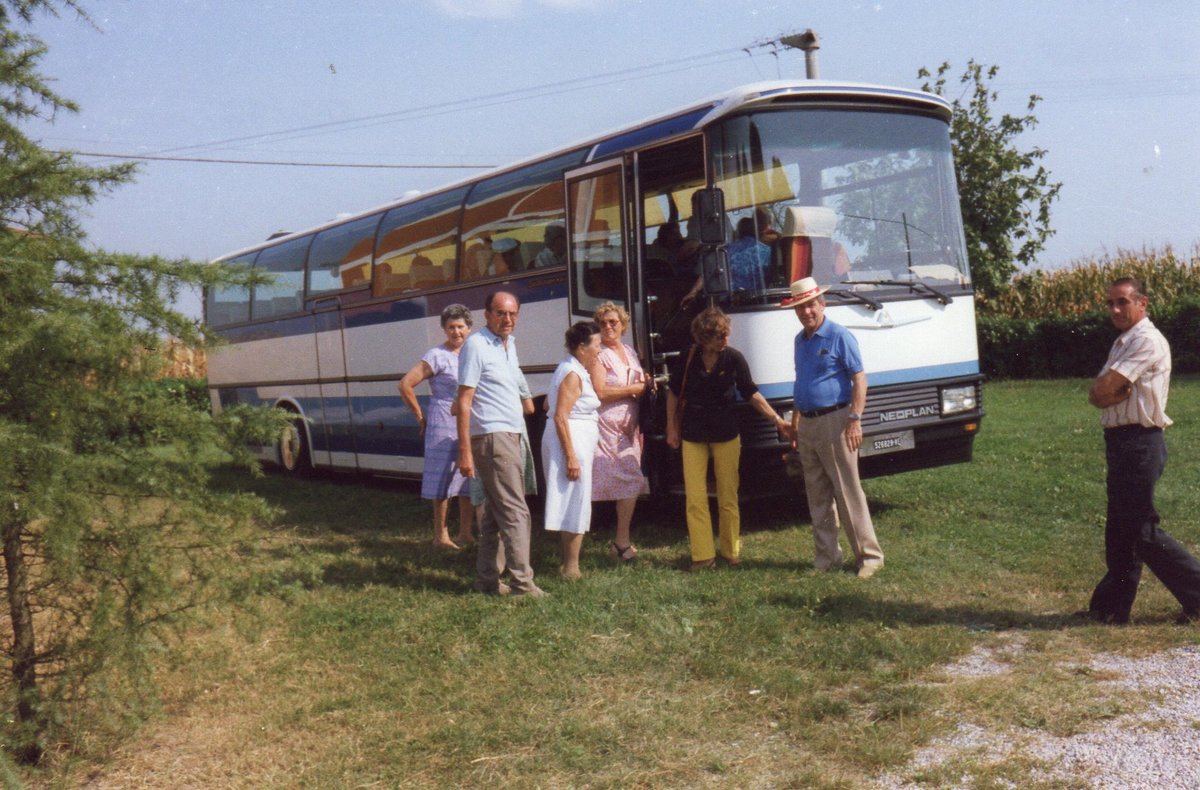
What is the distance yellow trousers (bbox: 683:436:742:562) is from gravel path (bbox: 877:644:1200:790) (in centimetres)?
315

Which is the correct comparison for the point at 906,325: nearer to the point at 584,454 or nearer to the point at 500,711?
the point at 584,454

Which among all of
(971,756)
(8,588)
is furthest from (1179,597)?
(8,588)

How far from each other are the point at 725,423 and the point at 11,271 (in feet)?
15.5

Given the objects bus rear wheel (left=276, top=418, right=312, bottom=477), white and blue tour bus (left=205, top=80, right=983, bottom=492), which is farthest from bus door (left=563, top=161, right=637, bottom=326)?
bus rear wheel (left=276, top=418, right=312, bottom=477)

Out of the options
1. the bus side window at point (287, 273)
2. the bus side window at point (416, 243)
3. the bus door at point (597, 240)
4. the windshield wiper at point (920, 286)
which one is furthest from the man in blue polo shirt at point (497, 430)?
the bus side window at point (287, 273)

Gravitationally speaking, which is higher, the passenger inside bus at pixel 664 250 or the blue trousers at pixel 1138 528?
the passenger inside bus at pixel 664 250

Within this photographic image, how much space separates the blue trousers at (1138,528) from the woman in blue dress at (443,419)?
479cm

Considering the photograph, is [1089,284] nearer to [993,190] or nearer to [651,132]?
[993,190]

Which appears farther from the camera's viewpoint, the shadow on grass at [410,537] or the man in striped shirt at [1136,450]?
the shadow on grass at [410,537]

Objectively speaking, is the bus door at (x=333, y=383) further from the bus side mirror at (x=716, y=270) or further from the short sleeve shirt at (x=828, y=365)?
the short sleeve shirt at (x=828, y=365)

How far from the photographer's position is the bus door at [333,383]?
13.5 metres

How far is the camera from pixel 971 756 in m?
4.38

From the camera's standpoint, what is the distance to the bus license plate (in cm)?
848

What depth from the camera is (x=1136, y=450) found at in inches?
230
